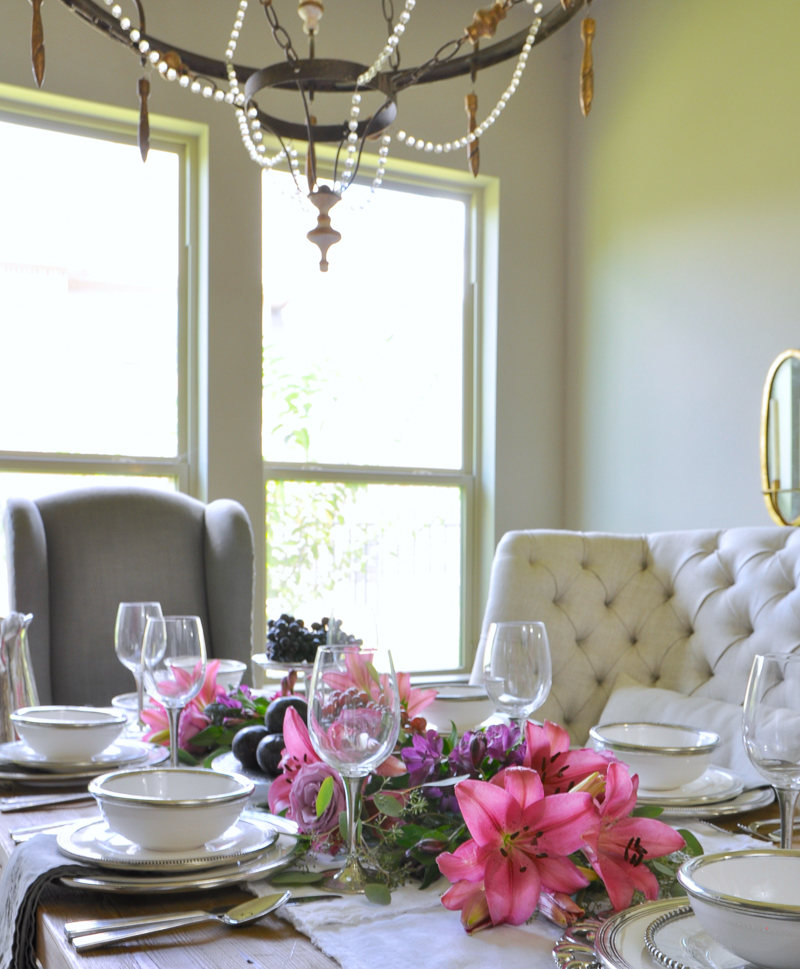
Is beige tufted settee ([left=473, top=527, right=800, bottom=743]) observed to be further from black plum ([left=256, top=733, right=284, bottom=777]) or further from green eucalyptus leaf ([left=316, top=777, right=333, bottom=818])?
green eucalyptus leaf ([left=316, top=777, right=333, bottom=818])

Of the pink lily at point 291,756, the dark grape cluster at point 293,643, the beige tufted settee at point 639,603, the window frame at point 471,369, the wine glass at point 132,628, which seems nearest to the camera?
the pink lily at point 291,756

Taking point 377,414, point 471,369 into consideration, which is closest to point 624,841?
point 377,414

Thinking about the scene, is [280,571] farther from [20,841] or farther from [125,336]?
[20,841]


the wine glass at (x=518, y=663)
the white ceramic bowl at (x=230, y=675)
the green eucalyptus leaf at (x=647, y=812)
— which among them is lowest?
the white ceramic bowl at (x=230, y=675)

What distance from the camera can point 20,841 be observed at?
2.97 feet

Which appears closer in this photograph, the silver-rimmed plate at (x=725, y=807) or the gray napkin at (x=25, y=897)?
the gray napkin at (x=25, y=897)

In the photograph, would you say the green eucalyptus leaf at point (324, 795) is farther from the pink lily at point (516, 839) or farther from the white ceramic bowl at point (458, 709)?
the white ceramic bowl at point (458, 709)

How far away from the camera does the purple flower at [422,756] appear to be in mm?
822

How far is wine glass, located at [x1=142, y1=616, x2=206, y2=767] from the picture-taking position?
3.55 ft

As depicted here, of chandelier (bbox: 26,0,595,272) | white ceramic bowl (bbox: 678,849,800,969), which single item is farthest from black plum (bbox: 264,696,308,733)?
chandelier (bbox: 26,0,595,272)

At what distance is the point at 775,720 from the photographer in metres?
0.70

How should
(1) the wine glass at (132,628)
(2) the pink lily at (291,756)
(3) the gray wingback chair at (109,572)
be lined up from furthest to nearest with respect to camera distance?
1. (3) the gray wingback chair at (109,572)
2. (1) the wine glass at (132,628)
3. (2) the pink lily at (291,756)

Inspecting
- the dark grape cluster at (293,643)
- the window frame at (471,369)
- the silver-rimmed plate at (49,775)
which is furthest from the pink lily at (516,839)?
the window frame at (471,369)

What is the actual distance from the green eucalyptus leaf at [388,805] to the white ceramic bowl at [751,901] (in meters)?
0.27
